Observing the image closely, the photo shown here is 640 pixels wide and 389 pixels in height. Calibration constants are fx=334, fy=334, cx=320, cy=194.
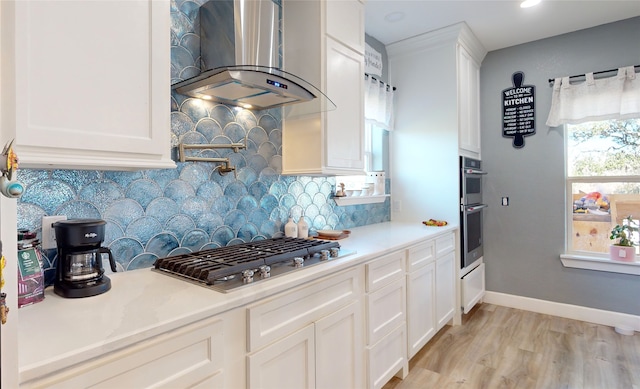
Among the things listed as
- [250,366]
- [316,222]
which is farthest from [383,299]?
[250,366]

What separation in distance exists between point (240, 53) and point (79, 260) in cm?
111

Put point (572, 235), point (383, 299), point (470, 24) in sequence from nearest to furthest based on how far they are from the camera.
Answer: point (383, 299), point (470, 24), point (572, 235)

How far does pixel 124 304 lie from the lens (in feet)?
3.42

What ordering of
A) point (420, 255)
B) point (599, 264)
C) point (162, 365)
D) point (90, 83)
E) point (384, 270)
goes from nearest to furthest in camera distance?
point (162, 365), point (90, 83), point (384, 270), point (420, 255), point (599, 264)

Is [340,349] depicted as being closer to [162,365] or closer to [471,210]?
[162,365]

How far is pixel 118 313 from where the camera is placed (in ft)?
3.18

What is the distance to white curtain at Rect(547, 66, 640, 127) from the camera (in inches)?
111

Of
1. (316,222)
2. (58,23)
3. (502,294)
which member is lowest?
(502,294)

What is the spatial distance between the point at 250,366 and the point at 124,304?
0.47 meters

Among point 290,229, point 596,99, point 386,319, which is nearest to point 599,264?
Result: point 596,99

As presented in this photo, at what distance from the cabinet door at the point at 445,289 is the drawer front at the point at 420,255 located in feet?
0.54

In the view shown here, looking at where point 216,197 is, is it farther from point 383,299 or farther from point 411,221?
point 411,221

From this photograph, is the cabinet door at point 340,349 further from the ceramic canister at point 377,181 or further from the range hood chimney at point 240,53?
the ceramic canister at point 377,181

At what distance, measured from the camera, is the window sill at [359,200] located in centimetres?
267
